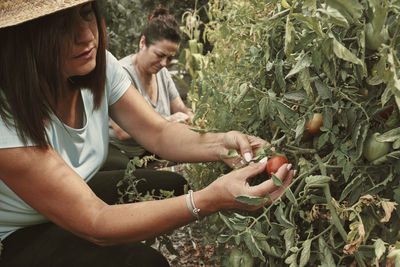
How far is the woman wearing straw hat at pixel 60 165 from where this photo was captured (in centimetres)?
100

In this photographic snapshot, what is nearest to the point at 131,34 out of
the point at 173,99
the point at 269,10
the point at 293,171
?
the point at 173,99

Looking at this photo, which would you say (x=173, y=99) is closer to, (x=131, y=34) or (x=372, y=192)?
(x=131, y=34)

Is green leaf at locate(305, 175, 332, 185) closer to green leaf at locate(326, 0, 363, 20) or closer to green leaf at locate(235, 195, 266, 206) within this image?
green leaf at locate(235, 195, 266, 206)

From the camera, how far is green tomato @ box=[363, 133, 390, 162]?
73 centimetres

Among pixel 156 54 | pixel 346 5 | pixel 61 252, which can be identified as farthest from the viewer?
pixel 156 54

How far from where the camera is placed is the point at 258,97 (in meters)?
1.00

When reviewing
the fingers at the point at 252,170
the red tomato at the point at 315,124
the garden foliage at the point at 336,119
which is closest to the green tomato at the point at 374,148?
the garden foliage at the point at 336,119

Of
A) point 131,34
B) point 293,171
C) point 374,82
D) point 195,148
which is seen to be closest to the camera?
point 374,82

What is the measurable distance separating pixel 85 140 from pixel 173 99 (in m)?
1.45

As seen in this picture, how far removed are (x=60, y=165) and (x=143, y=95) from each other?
143 cm

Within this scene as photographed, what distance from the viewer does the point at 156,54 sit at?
2.42 m

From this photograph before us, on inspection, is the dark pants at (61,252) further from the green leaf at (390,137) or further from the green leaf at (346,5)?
the green leaf at (346,5)

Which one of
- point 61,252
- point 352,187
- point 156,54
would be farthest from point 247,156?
point 156,54

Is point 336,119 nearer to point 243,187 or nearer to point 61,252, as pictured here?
point 243,187
